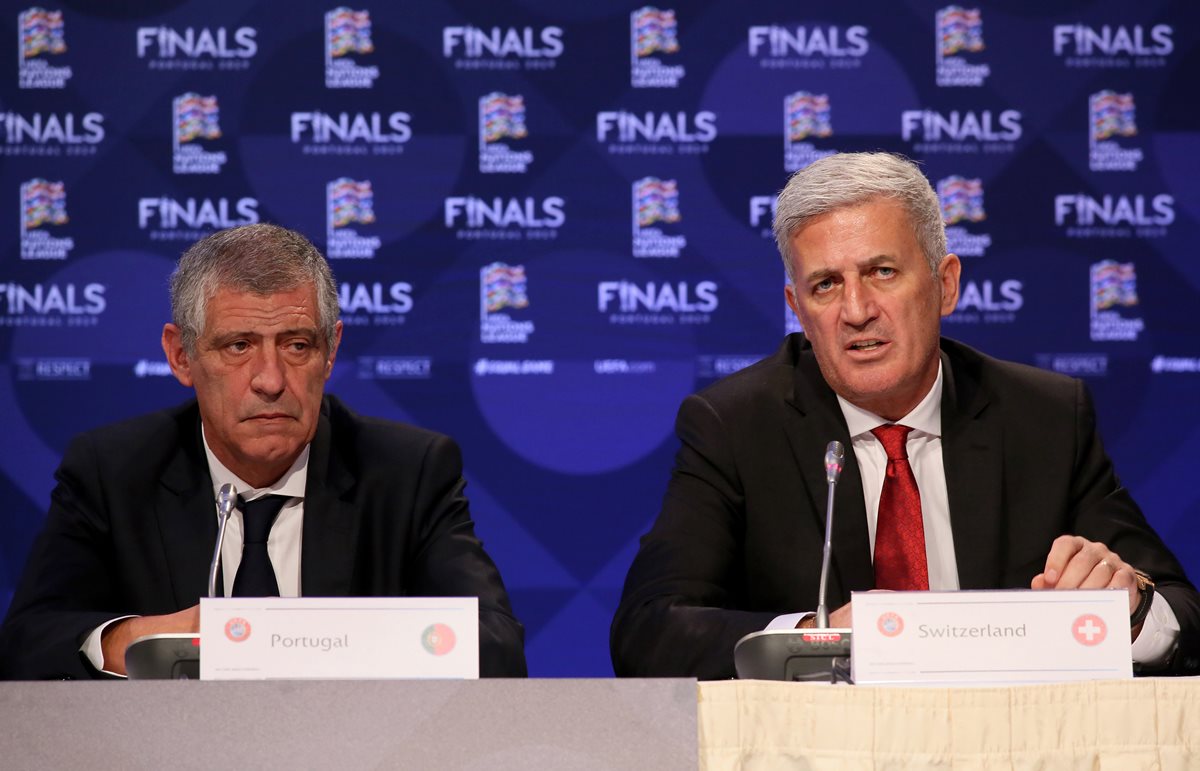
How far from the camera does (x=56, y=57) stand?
4.94 meters

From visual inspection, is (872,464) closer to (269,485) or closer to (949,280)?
(949,280)

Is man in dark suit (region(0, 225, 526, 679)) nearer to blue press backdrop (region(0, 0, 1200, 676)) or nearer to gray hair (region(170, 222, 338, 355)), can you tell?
gray hair (region(170, 222, 338, 355))

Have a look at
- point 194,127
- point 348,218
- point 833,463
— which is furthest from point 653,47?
point 833,463

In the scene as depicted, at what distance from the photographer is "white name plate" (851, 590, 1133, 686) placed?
1.73 meters

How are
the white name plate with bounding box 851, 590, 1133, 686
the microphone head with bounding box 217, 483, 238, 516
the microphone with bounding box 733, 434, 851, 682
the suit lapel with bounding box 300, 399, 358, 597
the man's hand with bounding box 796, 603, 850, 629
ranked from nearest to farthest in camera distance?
the white name plate with bounding box 851, 590, 1133, 686, the microphone with bounding box 733, 434, 851, 682, the man's hand with bounding box 796, 603, 850, 629, the microphone head with bounding box 217, 483, 238, 516, the suit lapel with bounding box 300, 399, 358, 597

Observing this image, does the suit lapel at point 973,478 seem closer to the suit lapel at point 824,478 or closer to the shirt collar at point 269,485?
the suit lapel at point 824,478

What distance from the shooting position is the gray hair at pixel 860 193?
2639 mm

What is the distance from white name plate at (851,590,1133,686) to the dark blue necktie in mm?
1339

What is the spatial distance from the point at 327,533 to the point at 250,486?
215 mm

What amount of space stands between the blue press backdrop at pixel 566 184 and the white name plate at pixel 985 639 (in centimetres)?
316

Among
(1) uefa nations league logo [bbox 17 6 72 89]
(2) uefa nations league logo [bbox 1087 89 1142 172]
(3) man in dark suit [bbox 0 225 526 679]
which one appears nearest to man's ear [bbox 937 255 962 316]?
(3) man in dark suit [bbox 0 225 526 679]

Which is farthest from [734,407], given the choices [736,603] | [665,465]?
[665,465]

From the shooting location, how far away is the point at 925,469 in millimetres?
2760

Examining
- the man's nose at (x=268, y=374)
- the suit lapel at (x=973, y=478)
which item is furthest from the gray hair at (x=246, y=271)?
the suit lapel at (x=973, y=478)
